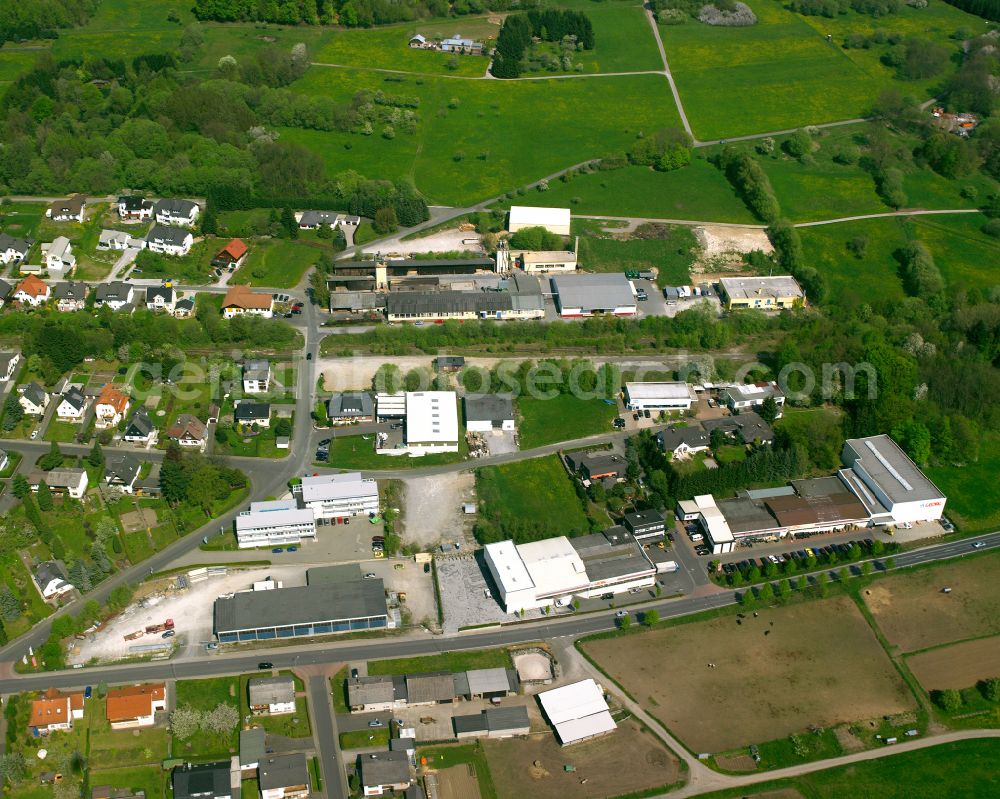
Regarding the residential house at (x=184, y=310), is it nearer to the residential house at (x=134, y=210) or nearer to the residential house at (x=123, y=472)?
the residential house at (x=134, y=210)

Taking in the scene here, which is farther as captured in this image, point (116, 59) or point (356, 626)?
point (116, 59)

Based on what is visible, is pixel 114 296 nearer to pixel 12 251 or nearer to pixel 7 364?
pixel 7 364

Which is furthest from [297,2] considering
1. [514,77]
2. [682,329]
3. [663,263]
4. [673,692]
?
[673,692]

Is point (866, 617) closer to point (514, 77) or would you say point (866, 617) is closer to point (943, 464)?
point (943, 464)

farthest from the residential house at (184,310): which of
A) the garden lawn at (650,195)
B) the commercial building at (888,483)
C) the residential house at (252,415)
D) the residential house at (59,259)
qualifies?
the commercial building at (888,483)

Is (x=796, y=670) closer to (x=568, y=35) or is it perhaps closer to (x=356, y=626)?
(x=356, y=626)

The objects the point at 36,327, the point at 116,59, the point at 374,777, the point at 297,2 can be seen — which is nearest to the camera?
the point at 374,777

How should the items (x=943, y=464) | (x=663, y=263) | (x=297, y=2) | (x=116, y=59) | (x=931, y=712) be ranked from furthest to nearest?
(x=297, y=2)
(x=116, y=59)
(x=663, y=263)
(x=943, y=464)
(x=931, y=712)

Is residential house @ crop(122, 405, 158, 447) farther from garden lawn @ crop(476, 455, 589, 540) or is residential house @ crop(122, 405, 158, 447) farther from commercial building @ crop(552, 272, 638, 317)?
commercial building @ crop(552, 272, 638, 317)
